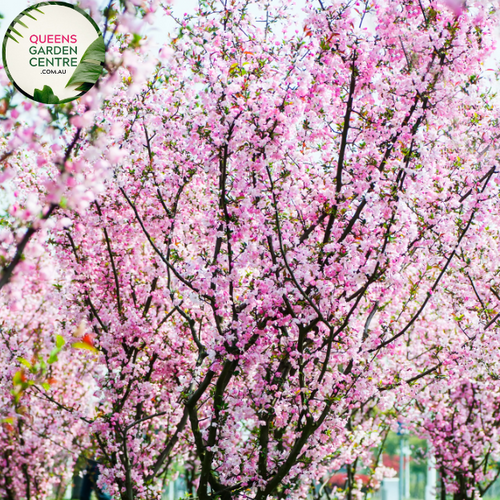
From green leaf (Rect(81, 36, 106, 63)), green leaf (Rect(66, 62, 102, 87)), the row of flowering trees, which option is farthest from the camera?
the row of flowering trees

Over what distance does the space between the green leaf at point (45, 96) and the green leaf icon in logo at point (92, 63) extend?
200 millimetres

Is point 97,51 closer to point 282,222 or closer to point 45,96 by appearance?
point 45,96

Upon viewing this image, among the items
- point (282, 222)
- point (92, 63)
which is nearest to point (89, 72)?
point (92, 63)

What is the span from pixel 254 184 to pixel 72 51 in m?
2.16

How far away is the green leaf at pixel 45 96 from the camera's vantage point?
366 cm

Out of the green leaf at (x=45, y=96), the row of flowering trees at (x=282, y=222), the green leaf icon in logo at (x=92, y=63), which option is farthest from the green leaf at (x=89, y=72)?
the row of flowering trees at (x=282, y=222)

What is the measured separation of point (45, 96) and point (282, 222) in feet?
9.80

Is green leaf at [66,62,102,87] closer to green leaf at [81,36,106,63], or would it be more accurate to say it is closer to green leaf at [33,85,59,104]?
green leaf at [81,36,106,63]

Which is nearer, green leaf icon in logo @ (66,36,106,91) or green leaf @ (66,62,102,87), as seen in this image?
green leaf icon in logo @ (66,36,106,91)

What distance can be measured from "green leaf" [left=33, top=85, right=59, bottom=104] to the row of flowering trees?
641 mm

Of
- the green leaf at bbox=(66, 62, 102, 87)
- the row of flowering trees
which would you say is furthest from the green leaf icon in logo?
the row of flowering trees

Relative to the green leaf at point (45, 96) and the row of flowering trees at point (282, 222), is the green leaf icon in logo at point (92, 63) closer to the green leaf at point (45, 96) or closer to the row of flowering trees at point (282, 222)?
the green leaf at point (45, 96)

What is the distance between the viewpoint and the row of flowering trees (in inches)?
223

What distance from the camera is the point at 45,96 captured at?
3.76 m
